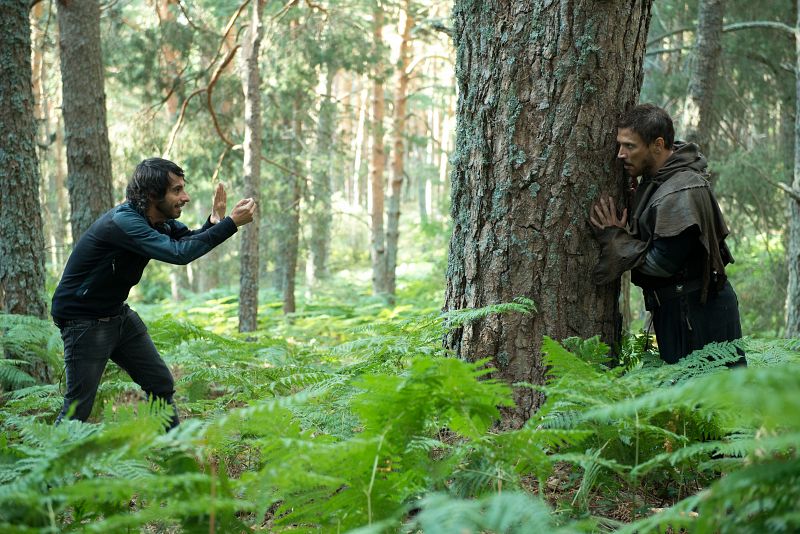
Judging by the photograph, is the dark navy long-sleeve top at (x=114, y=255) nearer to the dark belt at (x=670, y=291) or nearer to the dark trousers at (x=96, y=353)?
the dark trousers at (x=96, y=353)

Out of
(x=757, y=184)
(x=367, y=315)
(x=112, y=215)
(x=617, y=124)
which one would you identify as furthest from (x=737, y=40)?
(x=112, y=215)

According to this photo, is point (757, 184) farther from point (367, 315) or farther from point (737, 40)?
point (367, 315)

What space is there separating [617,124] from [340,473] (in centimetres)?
255

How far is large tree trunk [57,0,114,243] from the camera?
8188 millimetres

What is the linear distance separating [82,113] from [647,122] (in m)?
7.05

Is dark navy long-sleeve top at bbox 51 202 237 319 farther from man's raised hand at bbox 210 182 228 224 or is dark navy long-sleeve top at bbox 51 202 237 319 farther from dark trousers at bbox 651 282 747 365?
dark trousers at bbox 651 282 747 365

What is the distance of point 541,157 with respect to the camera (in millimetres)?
3764

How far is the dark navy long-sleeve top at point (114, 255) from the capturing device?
13.4ft

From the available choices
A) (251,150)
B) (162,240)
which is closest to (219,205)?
(162,240)

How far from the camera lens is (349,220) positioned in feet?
108

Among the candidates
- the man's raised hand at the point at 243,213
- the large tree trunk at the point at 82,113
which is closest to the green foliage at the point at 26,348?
the large tree trunk at the point at 82,113

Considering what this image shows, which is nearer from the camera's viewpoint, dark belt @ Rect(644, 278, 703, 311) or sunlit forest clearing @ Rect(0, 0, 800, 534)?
sunlit forest clearing @ Rect(0, 0, 800, 534)

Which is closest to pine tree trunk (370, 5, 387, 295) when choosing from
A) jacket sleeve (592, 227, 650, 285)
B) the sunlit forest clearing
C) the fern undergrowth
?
the sunlit forest clearing

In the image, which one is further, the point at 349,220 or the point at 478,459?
the point at 349,220
